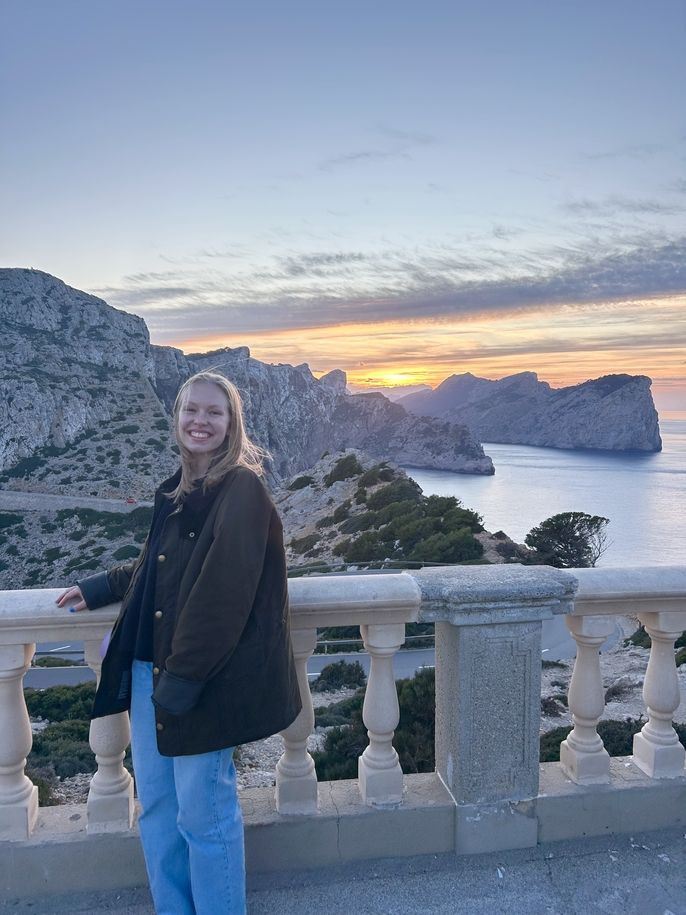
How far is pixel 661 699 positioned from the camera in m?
2.68

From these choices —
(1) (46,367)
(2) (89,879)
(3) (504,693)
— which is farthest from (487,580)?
→ (1) (46,367)

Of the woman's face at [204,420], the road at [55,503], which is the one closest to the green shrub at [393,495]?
the road at [55,503]

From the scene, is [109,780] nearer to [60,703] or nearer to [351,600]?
[351,600]

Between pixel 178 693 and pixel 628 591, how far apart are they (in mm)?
1748

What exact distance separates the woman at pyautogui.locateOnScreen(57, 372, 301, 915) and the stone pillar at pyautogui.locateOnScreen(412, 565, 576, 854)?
2.23 ft

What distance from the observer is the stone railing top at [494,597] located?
238 cm

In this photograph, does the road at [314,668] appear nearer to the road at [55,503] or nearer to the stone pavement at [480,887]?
the stone pavement at [480,887]

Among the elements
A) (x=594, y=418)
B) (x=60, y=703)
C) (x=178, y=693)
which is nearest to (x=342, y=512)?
(x=60, y=703)

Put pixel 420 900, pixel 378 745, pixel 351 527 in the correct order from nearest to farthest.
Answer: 1. pixel 420 900
2. pixel 378 745
3. pixel 351 527

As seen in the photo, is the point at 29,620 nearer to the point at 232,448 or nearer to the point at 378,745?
the point at 232,448

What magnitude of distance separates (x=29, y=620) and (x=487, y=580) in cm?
161

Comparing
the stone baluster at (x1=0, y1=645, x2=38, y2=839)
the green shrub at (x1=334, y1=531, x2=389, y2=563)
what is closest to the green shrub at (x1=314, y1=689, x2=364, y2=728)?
the stone baluster at (x1=0, y1=645, x2=38, y2=839)

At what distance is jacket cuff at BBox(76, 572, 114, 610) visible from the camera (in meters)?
2.26

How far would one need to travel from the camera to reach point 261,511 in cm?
193
